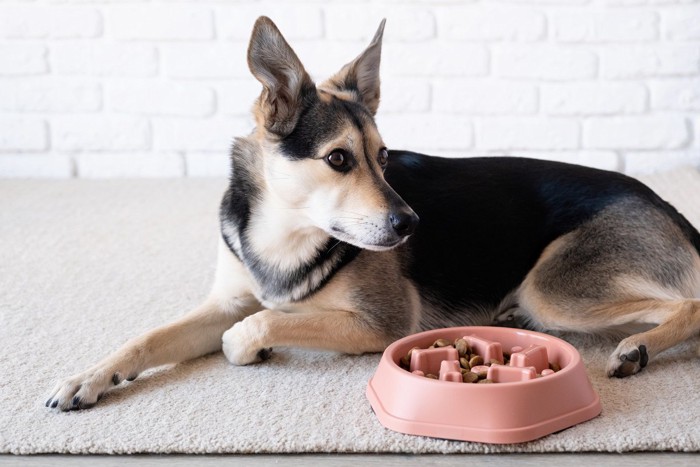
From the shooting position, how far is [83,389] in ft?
5.81

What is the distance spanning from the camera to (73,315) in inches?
92.9

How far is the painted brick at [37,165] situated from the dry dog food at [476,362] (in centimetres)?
282

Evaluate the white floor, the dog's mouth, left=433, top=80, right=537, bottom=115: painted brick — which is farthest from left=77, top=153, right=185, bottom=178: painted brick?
the white floor

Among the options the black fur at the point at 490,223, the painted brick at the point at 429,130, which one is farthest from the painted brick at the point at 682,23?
the black fur at the point at 490,223

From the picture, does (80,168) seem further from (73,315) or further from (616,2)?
(616,2)

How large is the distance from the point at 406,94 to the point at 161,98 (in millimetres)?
1151

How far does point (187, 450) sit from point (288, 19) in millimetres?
2767

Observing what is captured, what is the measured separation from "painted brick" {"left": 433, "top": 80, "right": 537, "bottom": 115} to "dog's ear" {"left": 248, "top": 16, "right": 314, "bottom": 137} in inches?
82.7

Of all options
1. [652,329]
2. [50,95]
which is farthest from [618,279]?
[50,95]

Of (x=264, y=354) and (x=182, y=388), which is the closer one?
(x=182, y=388)

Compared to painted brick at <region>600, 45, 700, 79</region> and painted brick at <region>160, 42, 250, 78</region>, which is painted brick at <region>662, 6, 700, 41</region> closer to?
painted brick at <region>600, 45, 700, 79</region>

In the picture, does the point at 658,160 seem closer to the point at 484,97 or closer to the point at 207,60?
the point at 484,97

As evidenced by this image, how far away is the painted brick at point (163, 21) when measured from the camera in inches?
157

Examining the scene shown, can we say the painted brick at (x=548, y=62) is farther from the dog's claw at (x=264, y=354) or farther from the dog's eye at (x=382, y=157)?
the dog's claw at (x=264, y=354)
